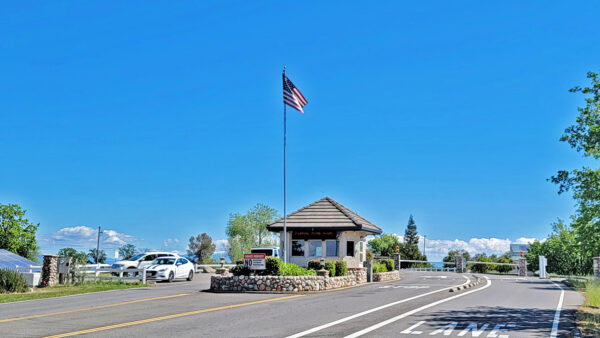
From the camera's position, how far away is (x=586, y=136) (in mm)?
26516

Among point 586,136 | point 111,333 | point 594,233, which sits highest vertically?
point 586,136

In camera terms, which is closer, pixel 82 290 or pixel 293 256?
pixel 82 290

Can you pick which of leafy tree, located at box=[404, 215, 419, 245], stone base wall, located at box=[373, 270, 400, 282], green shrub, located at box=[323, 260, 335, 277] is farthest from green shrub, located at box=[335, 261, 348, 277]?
leafy tree, located at box=[404, 215, 419, 245]

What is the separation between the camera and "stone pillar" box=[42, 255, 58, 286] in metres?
31.9

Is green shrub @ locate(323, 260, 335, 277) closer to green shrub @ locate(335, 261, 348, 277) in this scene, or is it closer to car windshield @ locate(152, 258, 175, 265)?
green shrub @ locate(335, 261, 348, 277)

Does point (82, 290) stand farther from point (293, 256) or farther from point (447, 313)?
point (447, 313)

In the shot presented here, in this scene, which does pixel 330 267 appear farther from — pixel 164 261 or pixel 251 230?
pixel 251 230

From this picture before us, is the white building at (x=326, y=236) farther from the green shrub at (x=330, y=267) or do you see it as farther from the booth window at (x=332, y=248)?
the green shrub at (x=330, y=267)

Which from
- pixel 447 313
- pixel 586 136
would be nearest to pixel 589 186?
pixel 586 136

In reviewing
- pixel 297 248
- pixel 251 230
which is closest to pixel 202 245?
pixel 251 230

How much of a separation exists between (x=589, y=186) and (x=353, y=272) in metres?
13.0

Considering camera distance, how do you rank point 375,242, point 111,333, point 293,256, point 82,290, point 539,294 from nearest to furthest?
point 111,333, point 539,294, point 82,290, point 293,256, point 375,242

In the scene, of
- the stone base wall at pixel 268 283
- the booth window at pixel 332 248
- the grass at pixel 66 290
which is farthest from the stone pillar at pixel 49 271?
the booth window at pixel 332 248

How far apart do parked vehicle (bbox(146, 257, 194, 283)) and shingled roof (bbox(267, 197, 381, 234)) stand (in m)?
6.71
